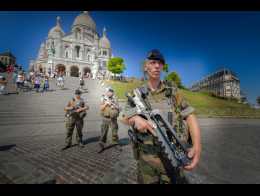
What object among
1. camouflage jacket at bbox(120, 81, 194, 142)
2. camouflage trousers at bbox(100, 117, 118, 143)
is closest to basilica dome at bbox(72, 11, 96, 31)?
camouflage jacket at bbox(120, 81, 194, 142)

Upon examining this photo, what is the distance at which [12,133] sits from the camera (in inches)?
245

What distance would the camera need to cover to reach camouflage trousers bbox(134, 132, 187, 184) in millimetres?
1955

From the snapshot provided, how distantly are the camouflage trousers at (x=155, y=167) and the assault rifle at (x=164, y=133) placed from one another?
162 millimetres

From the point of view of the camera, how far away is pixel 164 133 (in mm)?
1844

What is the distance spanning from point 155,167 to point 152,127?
614 millimetres

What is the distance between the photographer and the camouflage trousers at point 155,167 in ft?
6.41

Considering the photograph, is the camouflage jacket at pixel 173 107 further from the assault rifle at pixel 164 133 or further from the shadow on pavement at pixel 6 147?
the shadow on pavement at pixel 6 147

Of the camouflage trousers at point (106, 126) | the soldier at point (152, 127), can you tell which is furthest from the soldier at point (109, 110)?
the soldier at point (152, 127)

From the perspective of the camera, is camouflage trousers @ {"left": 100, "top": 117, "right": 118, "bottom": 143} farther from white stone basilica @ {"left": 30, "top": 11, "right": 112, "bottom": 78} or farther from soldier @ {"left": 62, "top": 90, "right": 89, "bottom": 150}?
white stone basilica @ {"left": 30, "top": 11, "right": 112, "bottom": 78}

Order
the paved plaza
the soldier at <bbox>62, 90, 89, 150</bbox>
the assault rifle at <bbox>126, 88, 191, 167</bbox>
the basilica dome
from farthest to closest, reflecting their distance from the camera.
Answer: the soldier at <bbox>62, 90, 89, 150</bbox>, the basilica dome, the paved plaza, the assault rifle at <bbox>126, 88, 191, 167</bbox>

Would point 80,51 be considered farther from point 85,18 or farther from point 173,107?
point 173,107

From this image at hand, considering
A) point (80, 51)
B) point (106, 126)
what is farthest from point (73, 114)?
point (80, 51)
